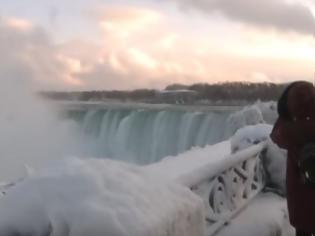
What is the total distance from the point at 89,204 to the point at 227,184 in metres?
3.13

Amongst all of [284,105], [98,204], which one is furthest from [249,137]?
[98,204]

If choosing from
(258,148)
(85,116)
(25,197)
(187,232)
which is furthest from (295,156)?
(85,116)

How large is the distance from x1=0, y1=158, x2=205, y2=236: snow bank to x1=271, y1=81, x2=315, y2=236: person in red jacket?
1353 millimetres

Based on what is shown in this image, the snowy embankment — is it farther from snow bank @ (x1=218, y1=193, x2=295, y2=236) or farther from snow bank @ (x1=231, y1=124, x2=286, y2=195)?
snow bank @ (x1=231, y1=124, x2=286, y2=195)

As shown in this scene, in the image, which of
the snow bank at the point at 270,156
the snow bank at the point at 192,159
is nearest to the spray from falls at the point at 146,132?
the snow bank at the point at 192,159

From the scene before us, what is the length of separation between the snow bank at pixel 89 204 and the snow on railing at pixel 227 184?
126 centimetres

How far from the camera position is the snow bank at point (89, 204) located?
6.81 ft

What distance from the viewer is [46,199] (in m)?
2.16

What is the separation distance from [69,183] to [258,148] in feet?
14.8

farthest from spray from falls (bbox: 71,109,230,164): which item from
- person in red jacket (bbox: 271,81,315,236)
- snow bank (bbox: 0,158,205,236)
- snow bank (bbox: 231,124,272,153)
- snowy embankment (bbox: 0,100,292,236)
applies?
snow bank (bbox: 0,158,205,236)

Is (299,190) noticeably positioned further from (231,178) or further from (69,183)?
(69,183)

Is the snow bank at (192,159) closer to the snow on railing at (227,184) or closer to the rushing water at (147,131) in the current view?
the snow on railing at (227,184)

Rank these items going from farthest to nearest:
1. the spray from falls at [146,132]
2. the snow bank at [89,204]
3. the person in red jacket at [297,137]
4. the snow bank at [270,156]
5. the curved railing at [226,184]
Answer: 1. the spray from falls at [146,132]
2. the snow bank at [270,156]
3. the curved railing at [226,184]
4. the person in red jacket at [297,137]
5. the snow bank at [89,204]

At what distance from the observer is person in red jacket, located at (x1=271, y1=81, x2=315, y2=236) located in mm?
3641
